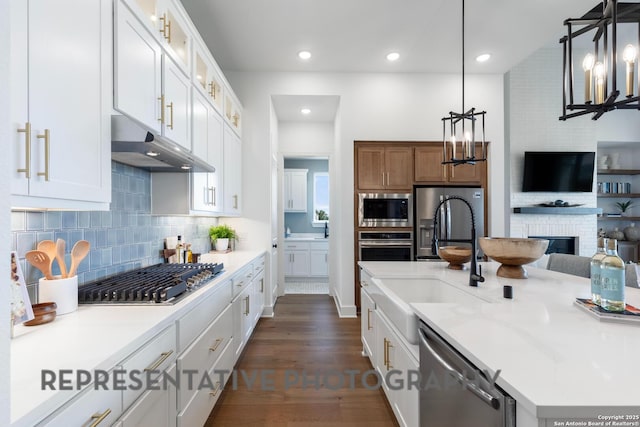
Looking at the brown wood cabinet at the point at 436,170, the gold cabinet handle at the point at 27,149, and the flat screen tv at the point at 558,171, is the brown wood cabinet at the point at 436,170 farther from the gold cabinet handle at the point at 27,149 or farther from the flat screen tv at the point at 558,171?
the gold cabinet handle at the point at 27,149

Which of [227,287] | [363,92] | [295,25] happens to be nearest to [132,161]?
[227,287]

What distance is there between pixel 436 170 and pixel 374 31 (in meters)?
1.83

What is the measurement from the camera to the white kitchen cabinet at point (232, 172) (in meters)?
3.17

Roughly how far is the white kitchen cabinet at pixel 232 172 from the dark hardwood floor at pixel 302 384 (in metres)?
1.43

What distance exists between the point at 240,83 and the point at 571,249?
223 inches

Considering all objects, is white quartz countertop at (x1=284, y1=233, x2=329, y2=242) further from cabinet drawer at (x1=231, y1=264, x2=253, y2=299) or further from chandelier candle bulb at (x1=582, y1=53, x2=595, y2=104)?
chandelier candle bulb at (x1=582, y1=53, x2=595, y2=104)

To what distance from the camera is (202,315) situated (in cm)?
166

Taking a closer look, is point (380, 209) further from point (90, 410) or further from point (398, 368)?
point (90, 410)

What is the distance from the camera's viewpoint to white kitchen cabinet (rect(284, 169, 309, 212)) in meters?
6.34

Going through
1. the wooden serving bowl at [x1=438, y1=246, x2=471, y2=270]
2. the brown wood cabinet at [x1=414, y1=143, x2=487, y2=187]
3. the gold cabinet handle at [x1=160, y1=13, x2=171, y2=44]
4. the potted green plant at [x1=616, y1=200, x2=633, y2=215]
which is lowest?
the wooden serving bowl at [x1=438, y1=246, x2=471, y2=270]

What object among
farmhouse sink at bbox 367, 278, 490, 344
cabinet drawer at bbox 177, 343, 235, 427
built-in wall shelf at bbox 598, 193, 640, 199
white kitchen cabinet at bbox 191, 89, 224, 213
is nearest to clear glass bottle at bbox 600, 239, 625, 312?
Result: farmhouse sink at bbox 367, 278, 490, 344

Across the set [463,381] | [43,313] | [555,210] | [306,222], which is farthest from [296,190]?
[463,381]

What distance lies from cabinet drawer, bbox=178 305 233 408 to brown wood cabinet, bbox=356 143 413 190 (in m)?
2.42

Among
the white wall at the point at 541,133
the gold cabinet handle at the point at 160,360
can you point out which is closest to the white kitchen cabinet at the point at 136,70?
the gold cabinet handle at the point at 160,360
